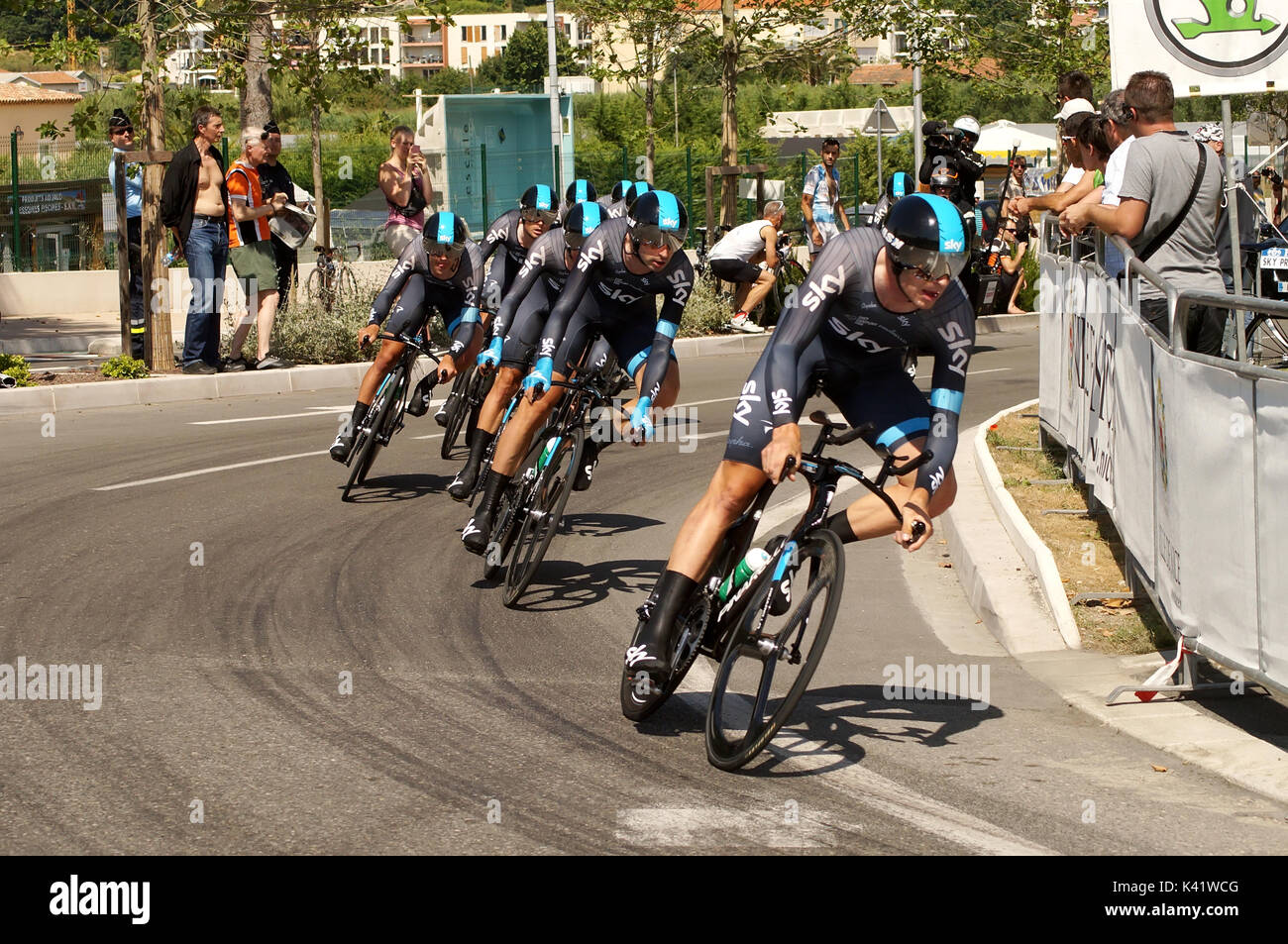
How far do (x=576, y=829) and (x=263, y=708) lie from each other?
70.1 inches

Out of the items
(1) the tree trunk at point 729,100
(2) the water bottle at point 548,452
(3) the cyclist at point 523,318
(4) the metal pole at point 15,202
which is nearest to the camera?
(2) the water bottle at point 548,452

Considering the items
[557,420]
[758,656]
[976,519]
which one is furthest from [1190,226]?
[758,656]

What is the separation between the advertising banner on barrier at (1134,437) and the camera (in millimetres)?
7238

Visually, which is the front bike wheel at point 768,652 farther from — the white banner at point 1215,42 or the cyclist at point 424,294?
the cyclist at point 424,294

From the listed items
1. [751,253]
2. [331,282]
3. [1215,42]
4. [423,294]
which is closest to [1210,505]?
[1215,42]

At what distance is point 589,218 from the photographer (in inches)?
370

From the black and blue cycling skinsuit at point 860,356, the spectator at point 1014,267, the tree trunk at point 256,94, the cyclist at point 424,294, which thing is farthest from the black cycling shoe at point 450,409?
the spectator at point 1014,267

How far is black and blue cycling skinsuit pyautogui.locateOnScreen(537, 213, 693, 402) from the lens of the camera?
8.24 meters

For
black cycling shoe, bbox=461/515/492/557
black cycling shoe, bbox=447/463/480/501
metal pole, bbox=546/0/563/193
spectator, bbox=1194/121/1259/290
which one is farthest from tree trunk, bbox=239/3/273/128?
black cycling shoe, bbox=461/515/492/557

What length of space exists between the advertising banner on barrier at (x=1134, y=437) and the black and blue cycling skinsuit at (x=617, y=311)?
2111mm

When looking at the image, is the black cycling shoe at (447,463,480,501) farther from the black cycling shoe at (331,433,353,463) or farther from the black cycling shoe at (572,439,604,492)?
the black cycling shoe at (572,439,604,492)

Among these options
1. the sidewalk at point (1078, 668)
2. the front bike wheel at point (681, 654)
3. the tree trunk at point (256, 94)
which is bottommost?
the sidewalk at point (1078, 668)

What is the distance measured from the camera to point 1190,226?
8.62 metres
